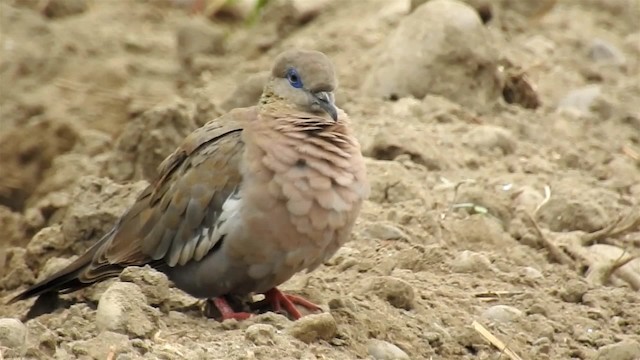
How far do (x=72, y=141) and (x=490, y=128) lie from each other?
94.2 inches

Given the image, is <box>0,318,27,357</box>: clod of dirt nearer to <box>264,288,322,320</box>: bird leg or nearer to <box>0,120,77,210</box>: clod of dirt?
<box>264,288,322,320</box>: bird leg

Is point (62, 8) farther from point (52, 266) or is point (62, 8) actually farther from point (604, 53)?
point (52, 266)

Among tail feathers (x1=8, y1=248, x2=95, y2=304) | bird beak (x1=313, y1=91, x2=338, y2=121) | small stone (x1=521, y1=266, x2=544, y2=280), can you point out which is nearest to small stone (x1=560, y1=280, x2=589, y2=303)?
small stone (x1=521, y1=266, x2=544, y2=280)

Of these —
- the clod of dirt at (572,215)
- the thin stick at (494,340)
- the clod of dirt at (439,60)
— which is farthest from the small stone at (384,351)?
the clod of dirt at (439,60)

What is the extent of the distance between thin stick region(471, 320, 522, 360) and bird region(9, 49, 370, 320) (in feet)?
1.83

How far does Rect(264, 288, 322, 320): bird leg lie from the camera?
16.7ft

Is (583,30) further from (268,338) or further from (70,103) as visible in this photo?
(268,338)

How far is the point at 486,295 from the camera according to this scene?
18.0 feet

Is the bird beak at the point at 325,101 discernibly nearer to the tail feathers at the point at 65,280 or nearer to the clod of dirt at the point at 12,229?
the tail feathers at the point at 65,280

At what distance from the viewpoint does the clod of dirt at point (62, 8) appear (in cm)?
994

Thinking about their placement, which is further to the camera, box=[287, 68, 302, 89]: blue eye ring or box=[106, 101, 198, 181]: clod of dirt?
box=[106, 101, 198, 181]: clod of dirt

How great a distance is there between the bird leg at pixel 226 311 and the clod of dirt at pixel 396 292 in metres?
0.49

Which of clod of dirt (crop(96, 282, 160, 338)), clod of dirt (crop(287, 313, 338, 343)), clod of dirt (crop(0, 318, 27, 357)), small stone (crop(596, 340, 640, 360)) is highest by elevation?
clod of dirt (crop(0, 318, 27, 357))

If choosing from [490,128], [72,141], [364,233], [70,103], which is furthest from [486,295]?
[70,103]
